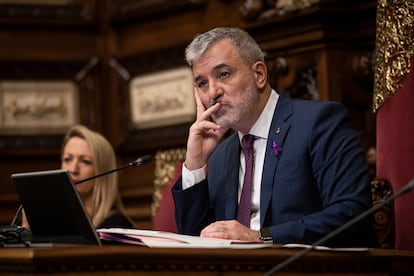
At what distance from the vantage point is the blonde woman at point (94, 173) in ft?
13.7

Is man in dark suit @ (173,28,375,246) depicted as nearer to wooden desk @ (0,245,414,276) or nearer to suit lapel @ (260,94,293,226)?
suit lapel @ (260,94,293,226)

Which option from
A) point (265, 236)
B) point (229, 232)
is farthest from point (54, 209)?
point (265, 236)

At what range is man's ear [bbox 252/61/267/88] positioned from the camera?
10.4 ft

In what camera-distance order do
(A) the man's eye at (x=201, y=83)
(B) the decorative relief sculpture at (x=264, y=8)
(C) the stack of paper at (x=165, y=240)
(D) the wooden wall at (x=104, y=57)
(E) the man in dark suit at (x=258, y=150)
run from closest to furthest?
(C) the stack of paper at (x=165, y=240), (E) the man in dark suit at (x=258, y=150), (A) the man's eye at (x=201, y=83), (B) the decorative relief sculpture at (x=264, y=8), (D) the wooden wall at (x=104, y=57)

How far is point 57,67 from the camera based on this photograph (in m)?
5.71

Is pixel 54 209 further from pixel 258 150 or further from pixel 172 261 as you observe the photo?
pixel 258 150

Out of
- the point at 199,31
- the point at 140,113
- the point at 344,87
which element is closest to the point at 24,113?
the point at 140,113

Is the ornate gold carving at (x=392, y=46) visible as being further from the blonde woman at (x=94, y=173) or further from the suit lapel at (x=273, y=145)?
the blonde woman at (x=94, y=173)

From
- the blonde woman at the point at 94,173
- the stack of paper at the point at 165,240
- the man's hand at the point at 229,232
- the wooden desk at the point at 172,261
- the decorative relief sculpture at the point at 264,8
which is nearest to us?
the wooden desk at the point at 172,261

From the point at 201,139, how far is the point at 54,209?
838 mm

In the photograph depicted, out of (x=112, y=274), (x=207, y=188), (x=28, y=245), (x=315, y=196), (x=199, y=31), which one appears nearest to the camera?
(x=112, y=274)

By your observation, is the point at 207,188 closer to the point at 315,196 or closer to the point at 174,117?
the point at 315,196

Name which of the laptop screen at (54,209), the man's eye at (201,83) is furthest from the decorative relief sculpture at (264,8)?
the laptop screen at (54,209)

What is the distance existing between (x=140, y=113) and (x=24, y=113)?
68cm
